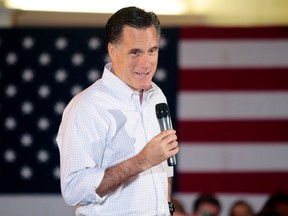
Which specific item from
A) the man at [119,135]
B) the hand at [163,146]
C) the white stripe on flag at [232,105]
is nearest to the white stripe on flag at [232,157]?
the white stripe on flag at [232,105]

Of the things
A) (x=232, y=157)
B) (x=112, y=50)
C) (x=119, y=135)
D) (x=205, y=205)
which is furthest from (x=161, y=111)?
(x=232, y=157)

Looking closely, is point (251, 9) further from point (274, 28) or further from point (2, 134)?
point (2, 134)

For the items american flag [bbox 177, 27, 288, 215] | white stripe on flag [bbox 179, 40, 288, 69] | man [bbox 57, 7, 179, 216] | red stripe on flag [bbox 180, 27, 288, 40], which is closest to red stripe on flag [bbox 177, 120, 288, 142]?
american flag [bbox 177, 27, 288, 215]

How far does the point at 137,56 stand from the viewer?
7.84 feet

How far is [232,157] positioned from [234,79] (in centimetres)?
54

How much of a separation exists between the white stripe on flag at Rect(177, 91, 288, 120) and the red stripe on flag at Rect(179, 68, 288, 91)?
0.04 metres


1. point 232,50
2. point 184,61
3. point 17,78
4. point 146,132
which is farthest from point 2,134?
point 146,132

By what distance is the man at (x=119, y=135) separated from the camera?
2266mm

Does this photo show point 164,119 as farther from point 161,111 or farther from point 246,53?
point 246,53

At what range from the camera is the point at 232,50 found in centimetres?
543

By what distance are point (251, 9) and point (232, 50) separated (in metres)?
0.31

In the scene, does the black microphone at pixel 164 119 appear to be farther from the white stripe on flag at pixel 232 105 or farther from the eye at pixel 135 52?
the white stripe on flag at pixel 232 105

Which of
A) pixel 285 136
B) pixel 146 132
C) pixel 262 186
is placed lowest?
pixel 262 186

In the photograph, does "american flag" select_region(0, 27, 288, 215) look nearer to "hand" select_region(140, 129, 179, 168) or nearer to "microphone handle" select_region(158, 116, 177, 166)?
"microphone handle" select_region(158, 116, 177, 166)
